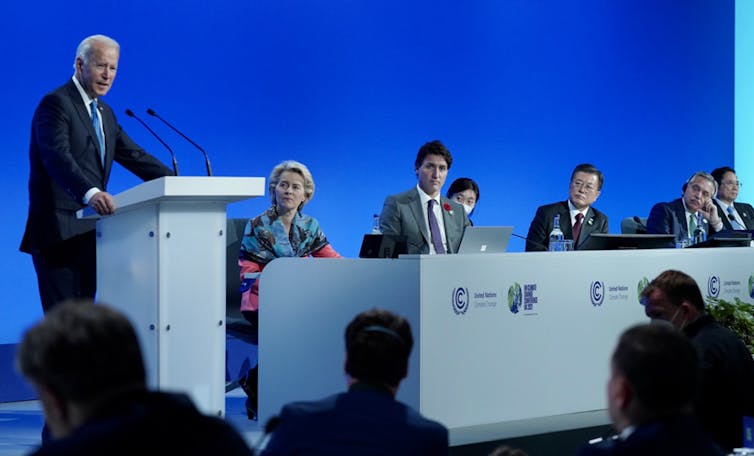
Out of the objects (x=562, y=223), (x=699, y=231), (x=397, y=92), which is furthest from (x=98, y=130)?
(x=397, y=92)

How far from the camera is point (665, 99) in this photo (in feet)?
31.8

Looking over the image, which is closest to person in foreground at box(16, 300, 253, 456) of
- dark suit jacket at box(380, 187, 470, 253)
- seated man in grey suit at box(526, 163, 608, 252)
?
dark suit jacket at box(380, 187, 470, 253)

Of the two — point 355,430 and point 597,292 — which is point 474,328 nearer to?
point 597,292

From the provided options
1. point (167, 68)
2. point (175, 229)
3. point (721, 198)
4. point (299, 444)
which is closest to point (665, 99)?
point (721, 198)

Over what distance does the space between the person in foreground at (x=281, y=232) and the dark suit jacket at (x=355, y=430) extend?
2.94m

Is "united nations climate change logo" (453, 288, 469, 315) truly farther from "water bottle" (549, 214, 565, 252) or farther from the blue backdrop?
the blue backdrop

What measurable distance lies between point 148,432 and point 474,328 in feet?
9.74

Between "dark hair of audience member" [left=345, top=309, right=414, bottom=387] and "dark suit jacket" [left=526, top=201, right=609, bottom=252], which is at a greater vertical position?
"dark suit jacket" [left=526, top=201, right=609, bottom=252]

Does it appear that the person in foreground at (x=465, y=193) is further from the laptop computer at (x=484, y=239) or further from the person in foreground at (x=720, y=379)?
the person in foreground at (x=720, y=379)

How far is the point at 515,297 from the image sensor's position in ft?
14.1

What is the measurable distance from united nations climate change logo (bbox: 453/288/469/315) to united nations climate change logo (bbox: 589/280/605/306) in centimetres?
77

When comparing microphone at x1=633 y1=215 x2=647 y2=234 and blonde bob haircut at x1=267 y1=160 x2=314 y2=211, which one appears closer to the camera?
blonde bob haircut at x1=267 y1=160 x2=314 y2=211

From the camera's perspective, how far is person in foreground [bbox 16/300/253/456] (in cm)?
122

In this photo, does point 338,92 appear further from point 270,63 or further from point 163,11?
point 163,11
